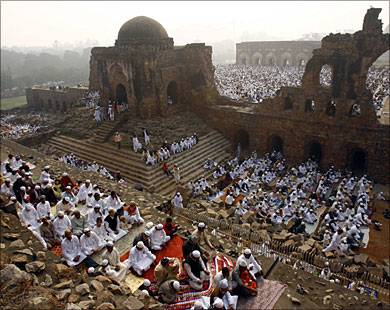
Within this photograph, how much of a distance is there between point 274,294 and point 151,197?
6776mm

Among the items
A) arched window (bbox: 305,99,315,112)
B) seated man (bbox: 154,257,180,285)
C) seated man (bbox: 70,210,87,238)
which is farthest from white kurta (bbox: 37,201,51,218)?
arched window (bbox: 305,99,315,112)

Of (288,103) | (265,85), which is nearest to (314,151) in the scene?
(288,103)

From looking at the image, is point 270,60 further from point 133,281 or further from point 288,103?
point 133,281

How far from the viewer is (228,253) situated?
8578 mm

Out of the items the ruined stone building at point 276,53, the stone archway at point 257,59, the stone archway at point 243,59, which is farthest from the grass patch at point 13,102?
the stone archway at point 257,59

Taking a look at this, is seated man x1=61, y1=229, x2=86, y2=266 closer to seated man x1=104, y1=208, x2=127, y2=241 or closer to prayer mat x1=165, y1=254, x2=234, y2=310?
seated man x1=104, y1=208, x2=127, y2=241

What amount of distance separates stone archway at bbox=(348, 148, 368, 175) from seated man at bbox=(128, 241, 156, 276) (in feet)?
45.7

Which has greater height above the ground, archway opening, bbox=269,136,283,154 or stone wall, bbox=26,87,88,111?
stone wall, bbox=26,87,88,111

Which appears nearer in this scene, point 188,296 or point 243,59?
point 188,296

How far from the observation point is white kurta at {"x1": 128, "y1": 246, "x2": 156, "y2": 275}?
7.29 metres

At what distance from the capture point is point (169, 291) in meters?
6.42

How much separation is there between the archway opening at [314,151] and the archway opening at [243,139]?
393cm

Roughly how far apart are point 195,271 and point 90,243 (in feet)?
9.05

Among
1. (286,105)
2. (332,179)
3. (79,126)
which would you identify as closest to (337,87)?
(286,105)
